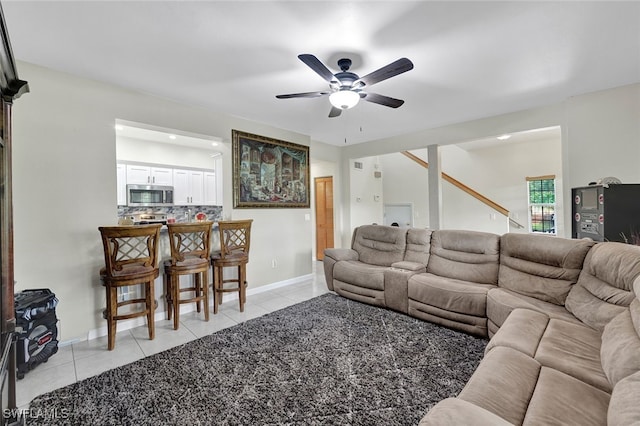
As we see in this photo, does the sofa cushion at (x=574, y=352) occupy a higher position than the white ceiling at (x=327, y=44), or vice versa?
the white ceiling at (x=327, y=44)

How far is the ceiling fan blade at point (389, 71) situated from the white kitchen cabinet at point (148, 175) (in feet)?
14.8

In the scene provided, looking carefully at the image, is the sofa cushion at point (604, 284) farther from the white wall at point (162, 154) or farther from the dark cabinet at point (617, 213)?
the white wall at point (162, 154)

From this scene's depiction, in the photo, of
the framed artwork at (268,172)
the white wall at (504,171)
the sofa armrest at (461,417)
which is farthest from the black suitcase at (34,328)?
the white wall at (504,171)

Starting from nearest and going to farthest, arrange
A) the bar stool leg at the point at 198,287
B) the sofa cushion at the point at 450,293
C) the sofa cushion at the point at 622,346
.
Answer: the sofa cushion at the point at 622,346 → the sofa cushion at the point at 450,293 → the bar stool leg at the point at 198,287

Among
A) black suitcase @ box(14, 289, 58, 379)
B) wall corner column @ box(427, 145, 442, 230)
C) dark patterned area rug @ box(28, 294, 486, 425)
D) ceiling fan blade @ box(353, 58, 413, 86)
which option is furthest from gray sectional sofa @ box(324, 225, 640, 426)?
black suitcase @ box(14, 289, 58, 379)

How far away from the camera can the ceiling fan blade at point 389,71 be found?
6.27ft

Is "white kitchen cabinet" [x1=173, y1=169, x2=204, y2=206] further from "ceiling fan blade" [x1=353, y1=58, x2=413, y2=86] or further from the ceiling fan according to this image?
"ceiling fan blade" [x1=353, y1=58, x2=413, y2=86]

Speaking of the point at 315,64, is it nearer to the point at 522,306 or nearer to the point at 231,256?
the point at 231,256

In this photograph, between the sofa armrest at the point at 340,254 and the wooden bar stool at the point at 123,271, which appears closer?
the wooden bar stool at the point at 123,271

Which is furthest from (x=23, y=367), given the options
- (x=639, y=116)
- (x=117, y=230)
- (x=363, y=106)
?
(x=639, y=116)

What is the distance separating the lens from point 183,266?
281 cm

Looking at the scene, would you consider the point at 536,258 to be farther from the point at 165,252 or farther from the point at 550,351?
the point at 165,252

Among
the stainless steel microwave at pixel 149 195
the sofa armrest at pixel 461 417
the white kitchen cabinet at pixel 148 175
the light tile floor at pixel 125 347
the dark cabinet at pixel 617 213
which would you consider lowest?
the light tile floor at pixel 125 347

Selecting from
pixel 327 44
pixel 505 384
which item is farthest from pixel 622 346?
pixel 327 44
